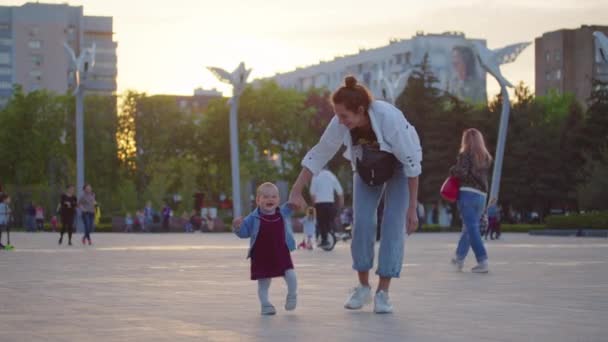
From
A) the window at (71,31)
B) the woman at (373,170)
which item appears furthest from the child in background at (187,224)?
the window at (71,31)

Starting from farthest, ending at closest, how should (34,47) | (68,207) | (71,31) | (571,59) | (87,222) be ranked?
(71,31) < (34,47) < (571,59) < (87,222) < (68,207)

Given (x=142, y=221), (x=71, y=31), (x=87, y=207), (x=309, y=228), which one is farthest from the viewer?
(x=71, y=31)

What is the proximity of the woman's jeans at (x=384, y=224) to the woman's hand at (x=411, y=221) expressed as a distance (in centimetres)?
3

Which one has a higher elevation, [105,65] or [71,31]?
[71,31]

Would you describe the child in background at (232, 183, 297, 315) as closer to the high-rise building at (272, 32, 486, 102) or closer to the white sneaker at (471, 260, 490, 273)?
the white sneaker at (471, 260, 490, 273)

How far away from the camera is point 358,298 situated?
32.4ft

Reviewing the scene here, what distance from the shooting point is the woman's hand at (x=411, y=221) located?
9844 mm

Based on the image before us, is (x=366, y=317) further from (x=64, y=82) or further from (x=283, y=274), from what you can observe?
(x=64, y=82)

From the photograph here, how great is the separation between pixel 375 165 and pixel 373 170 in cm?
5

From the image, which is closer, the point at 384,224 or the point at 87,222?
the point at 384,224

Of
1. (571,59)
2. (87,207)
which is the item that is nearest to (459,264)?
(87,207)

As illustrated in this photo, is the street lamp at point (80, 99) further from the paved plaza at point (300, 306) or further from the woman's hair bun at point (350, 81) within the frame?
the woman's hair bun at point (350, 81)

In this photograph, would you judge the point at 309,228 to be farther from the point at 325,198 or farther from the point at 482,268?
the point at 482,268

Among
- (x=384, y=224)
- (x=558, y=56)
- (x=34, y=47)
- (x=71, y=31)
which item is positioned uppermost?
(x=71, y=31)
